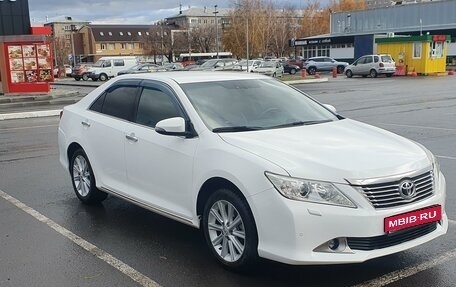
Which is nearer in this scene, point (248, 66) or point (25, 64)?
point (25, 64)

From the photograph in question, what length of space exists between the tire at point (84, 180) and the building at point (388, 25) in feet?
188

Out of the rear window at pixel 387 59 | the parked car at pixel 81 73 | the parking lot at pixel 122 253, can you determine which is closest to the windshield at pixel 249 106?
the parking lot at pixel 122 253

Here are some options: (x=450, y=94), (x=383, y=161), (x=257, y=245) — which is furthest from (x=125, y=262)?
(x=450, y=94)

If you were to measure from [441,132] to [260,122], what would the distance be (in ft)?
27.1

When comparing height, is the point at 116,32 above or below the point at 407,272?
above

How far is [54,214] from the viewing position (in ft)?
20.5

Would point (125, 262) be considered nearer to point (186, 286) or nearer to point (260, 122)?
point (186, 286)

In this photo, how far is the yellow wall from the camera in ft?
133

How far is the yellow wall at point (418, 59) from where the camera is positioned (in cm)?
4056

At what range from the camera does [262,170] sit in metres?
4.02

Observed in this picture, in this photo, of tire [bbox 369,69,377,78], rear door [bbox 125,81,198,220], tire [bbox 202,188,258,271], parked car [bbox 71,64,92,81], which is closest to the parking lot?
tire [bbox 202,188,258,271]

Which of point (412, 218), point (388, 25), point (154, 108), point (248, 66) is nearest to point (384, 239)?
point (412, 218)

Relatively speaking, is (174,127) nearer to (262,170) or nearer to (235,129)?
(235,129)

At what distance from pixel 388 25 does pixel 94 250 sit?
241 feet
